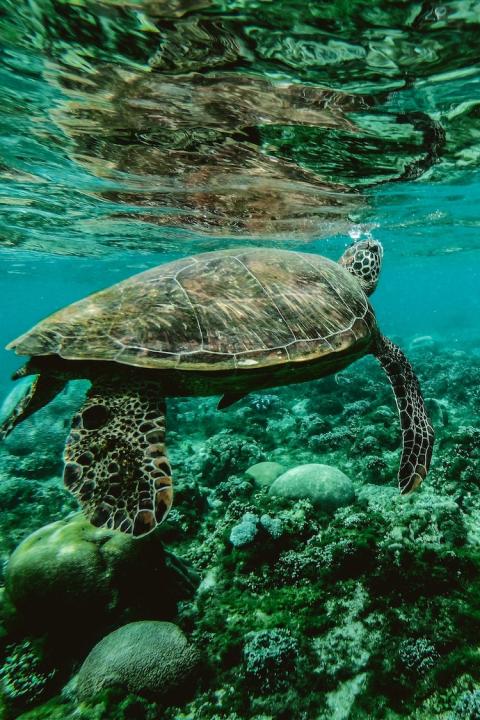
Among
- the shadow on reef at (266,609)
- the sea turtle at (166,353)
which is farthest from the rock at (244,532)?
the sea turtle at (166,353)

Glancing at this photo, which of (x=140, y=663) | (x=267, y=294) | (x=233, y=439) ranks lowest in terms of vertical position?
(x=140, y=663)

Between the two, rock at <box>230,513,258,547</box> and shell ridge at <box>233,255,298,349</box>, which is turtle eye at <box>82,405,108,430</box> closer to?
shell ridge at <box>233,255,298,349</box>

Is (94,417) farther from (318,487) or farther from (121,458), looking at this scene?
(318,487)

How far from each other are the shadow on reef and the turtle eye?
5.33ft

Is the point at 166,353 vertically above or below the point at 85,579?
above

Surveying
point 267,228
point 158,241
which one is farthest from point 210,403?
point 158,241

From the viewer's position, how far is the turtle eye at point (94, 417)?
3.44 meters

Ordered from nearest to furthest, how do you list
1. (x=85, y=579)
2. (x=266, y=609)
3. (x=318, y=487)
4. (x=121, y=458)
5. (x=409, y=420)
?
(x=121, y=458)
(x=85, y=579)
(x=266, y=609)
(x=409, y=420)
(x=318, y=487)

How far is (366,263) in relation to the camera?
6.42 meters

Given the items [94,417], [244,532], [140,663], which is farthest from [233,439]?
[94,417]

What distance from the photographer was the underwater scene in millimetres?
3352

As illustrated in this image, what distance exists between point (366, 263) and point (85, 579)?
6007 mm

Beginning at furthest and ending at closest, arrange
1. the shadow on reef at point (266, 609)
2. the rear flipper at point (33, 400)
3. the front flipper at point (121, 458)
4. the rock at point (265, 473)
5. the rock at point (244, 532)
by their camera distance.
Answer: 1. the rock at point (265, 473)
2. the rock at point (244, 532)
3. the rear flipper at point (33, 400)
4. the shadow on reef at point (266, 609)
5. the front flipper at point (121, 458)

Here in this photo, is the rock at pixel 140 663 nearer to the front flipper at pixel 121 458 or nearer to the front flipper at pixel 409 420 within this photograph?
the front flipper at pixel 121 458
